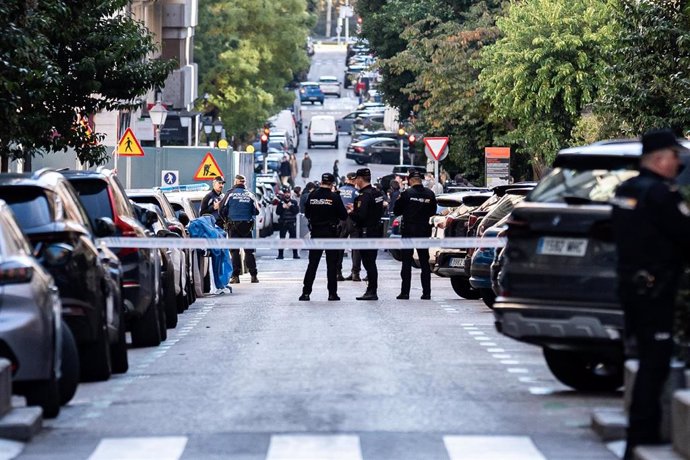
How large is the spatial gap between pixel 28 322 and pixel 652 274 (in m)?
3.97

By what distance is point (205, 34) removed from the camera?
3457 inches

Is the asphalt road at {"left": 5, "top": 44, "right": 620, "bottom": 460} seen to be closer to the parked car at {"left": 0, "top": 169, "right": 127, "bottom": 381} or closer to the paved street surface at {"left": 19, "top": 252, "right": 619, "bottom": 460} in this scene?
the paved street surface at {"left": 19, "top": 252, "right": 619, "bottom": 460}

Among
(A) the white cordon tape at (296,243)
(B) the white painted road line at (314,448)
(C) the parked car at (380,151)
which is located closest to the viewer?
(B) the white painted road line at (314,448)

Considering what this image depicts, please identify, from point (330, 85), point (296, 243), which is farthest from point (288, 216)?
point (330, 85)

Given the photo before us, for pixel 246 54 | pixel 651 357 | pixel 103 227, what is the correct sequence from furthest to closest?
pixel 246 54
pixel 103 227
pixel 651 357

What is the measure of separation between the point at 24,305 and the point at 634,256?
12.7ft

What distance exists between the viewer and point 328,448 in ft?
35.6

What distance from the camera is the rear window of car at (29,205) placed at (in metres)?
14.2

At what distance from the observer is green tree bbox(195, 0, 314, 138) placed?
286ft

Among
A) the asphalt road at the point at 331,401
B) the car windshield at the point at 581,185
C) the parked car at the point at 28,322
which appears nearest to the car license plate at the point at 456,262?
Result: the asphalt road at the point at 331,401

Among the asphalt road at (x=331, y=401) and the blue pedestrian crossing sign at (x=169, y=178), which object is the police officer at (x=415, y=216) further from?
the blue pedestrian crossing sign at (x=169, y=178)

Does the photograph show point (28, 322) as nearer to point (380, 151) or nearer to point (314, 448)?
point (314, 448)

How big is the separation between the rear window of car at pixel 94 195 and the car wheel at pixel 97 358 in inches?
121

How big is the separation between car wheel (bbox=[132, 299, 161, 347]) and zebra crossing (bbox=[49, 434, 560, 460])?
7122 mm
